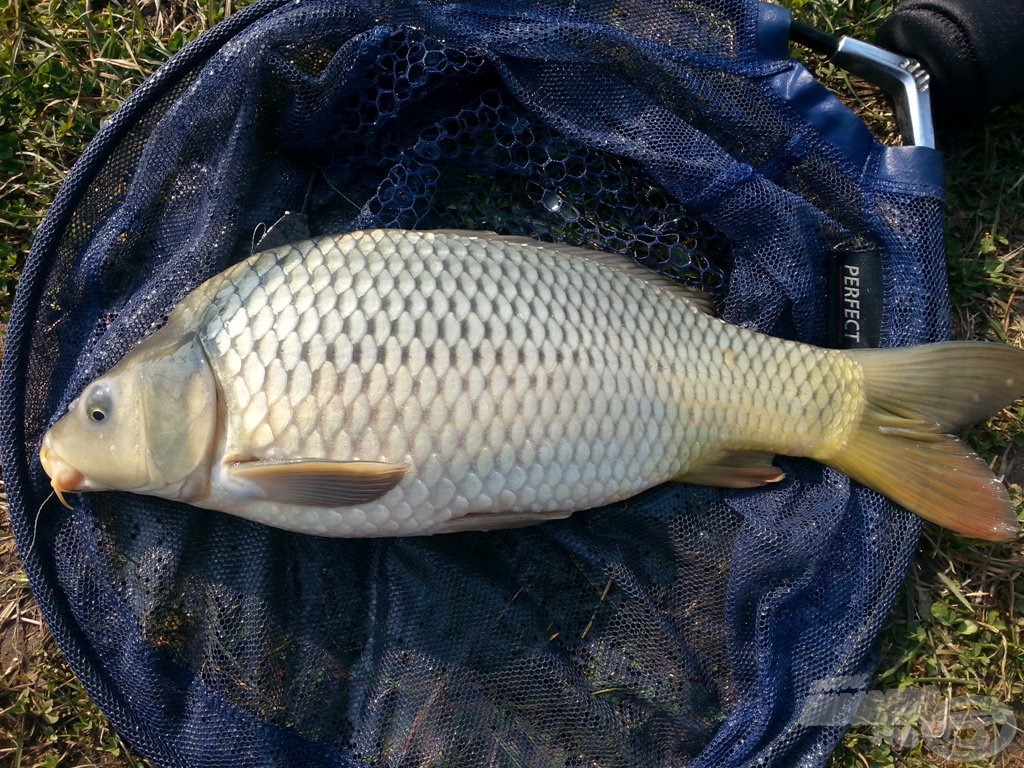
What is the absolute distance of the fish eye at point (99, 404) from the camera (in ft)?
4.31

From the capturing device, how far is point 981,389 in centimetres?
150

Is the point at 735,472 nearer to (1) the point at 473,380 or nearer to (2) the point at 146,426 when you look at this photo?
(1) the point at 473,380

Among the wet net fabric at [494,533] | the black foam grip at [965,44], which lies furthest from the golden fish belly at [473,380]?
the black foam grip at [965,44]

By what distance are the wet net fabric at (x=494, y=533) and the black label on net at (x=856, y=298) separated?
3cm

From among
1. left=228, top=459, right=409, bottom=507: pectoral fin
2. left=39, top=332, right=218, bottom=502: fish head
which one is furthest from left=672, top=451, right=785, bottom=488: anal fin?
left=39, top=332, right=218, bottom=502: fish head

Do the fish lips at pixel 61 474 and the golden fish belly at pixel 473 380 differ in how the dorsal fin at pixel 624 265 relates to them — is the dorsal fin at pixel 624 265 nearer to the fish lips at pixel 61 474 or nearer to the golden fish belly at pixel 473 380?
the golden fish belly at pixel 473 380

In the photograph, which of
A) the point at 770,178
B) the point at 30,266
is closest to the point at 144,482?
the point at 30,266

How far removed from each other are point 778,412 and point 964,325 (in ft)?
2.35

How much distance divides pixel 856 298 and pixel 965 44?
600 millimetres

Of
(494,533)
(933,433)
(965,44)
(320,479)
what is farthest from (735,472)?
(965,44)

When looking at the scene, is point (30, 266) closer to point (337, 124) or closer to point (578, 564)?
point (337, 124)

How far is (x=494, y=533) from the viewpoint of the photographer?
161cm

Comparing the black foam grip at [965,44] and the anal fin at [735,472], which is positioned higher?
the black foam grip at [965,44]

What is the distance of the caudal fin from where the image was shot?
1.50 m
